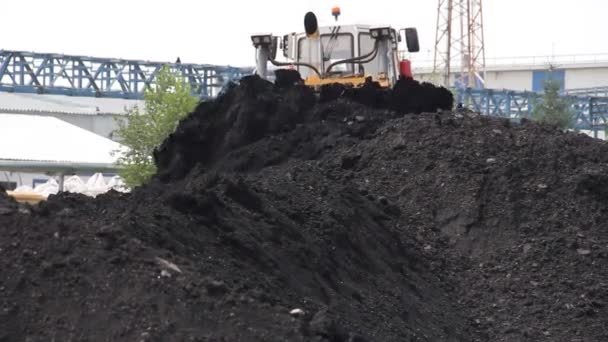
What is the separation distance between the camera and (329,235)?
11.0m

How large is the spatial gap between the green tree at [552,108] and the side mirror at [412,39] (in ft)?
90.0

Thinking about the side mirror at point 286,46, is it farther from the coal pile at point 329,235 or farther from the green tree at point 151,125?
the green tree at point 151,125

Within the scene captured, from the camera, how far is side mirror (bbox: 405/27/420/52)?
18.5m

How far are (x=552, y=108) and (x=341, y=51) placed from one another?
99.1 ft

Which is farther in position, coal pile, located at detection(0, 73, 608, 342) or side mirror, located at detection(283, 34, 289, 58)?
side mirror, located at detection(283, 34, 289, 58)

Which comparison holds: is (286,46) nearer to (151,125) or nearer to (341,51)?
(341,51)

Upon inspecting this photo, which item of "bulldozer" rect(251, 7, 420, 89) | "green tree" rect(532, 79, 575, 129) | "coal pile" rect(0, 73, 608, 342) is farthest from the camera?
"green tree" rect(532, 79, 575, 129)

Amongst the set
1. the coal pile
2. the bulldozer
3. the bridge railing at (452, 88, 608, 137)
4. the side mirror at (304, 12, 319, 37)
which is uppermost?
the side mirror at (304, 12, 319, 37)

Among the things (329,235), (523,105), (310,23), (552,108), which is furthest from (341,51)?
(523,105)

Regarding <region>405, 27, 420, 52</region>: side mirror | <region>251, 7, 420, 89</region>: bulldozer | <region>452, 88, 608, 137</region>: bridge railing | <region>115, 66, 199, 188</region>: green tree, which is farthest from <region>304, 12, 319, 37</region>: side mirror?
<region>452, 88, 608, 137</region>: bridge railing

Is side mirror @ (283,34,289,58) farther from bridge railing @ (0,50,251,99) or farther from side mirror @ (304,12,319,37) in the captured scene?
bridge railing @ (0,50,251,99)

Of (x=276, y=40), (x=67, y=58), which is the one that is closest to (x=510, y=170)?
(x=276, y=40)

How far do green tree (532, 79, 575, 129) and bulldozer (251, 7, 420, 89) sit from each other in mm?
27273

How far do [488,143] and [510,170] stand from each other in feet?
2.48
